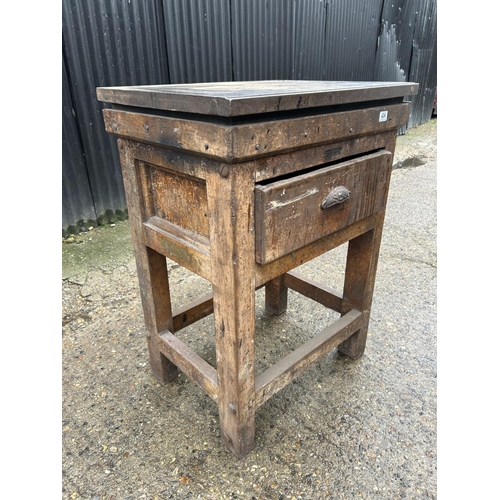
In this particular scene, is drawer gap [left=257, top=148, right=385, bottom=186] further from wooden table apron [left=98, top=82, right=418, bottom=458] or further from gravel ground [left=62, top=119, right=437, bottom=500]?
gravel ground [left=62, top=119, right=437, bottom=500]

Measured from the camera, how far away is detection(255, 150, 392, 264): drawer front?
1116mm

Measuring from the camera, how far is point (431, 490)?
4.52ft

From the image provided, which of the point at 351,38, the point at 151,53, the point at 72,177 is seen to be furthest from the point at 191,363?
the point at 351,38

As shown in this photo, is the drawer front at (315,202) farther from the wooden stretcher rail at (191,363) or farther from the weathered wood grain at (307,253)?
the wooden stretcher rail at (191,363)

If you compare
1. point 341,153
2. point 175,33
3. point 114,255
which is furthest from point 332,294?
point 175,33

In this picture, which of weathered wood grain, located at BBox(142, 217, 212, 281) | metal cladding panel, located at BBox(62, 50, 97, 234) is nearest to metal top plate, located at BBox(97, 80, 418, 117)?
weathered wood grain, located at BBox(142, 217, 212, 281)

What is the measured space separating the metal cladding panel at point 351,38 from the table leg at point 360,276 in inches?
148

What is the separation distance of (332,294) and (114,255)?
1.77 meters

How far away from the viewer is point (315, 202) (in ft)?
4.07

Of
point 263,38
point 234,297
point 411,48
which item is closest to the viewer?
point 234,297

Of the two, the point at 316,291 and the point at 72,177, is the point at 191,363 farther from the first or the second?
the point at 72,177

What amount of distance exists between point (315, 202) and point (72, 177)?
7.97 feet

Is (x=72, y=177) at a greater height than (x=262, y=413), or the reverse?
(x=72, y=177)

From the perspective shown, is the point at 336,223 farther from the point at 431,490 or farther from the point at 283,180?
the point at 431,490
